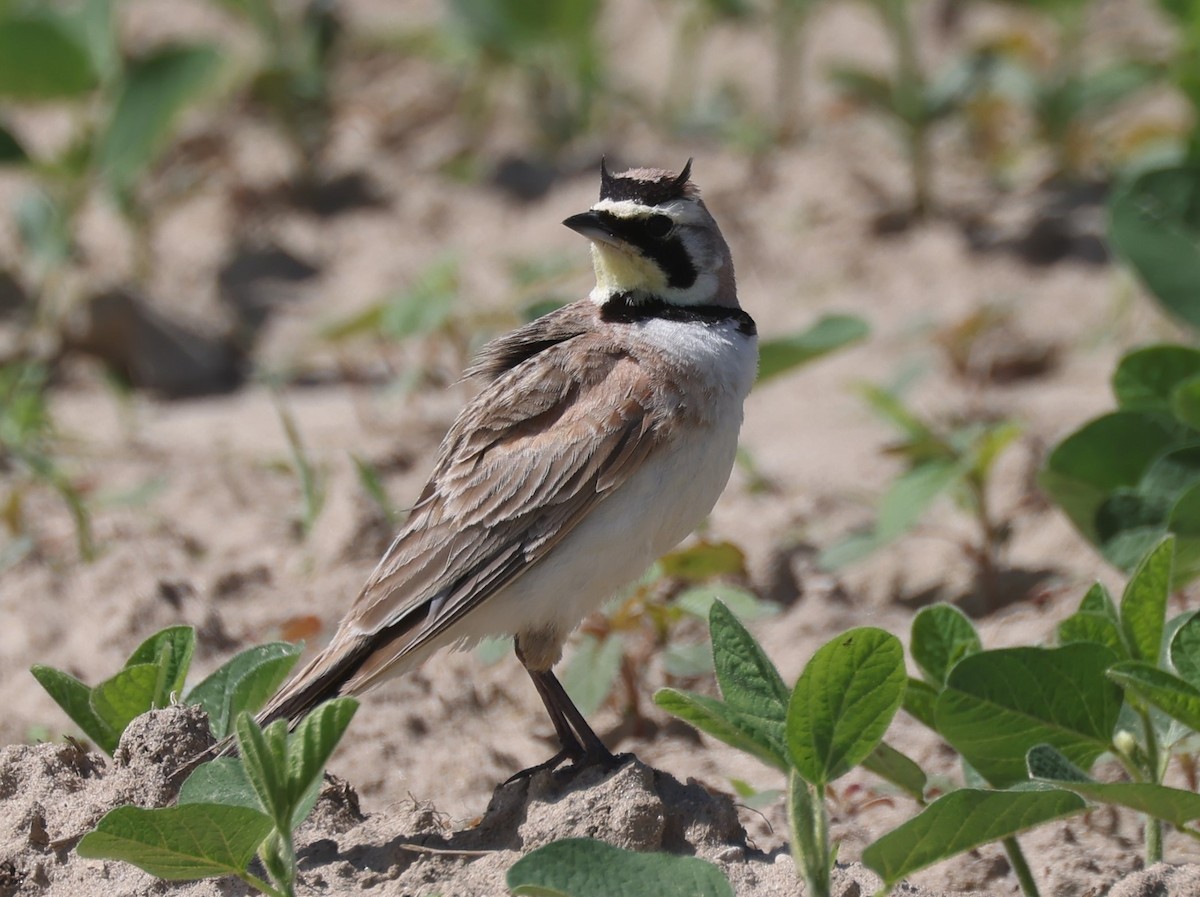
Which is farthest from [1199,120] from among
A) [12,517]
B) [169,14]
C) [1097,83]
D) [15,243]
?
[169,14]

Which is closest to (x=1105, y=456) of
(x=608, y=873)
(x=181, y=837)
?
(x=608, y=873)

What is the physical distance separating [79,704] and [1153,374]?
2.84 metres

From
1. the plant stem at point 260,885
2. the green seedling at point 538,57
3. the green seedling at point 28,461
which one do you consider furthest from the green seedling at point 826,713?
the green seedling at point 538,57

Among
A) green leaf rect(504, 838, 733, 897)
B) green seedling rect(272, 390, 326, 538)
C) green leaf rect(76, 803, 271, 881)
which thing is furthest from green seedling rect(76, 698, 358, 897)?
green seedling rect(272, 390, 326, 538)

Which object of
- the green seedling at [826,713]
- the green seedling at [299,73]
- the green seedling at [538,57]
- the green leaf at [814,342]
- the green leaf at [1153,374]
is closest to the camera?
the green seedling at [826,713]

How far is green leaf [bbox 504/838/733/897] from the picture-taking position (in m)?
2.81

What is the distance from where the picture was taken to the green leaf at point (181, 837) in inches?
114

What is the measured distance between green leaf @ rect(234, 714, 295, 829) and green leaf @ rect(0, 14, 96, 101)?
5488 mm

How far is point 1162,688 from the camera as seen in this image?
3.12 metres

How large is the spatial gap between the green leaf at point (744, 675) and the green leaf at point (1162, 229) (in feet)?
8.74

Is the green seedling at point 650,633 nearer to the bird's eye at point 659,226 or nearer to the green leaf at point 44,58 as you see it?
the bird's eye at point 659,226

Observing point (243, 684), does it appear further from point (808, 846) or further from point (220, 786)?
point (808, 846)

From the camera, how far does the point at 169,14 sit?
400 inches

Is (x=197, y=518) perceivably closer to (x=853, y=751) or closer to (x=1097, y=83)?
(x=853, y=751)
